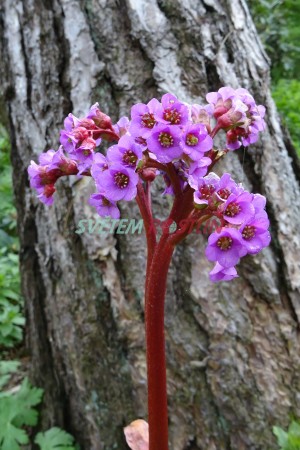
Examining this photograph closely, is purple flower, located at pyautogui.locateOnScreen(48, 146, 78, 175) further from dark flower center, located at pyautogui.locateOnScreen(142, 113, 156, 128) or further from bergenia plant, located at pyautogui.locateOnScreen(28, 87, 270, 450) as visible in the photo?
dark flower center, located at pyautogui.locateOnScreen(142, 113, 156, 128)

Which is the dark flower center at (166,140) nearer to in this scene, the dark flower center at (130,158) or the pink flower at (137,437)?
the dark flower center at (130,158)

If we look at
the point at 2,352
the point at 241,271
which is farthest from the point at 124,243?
the point at 2,352

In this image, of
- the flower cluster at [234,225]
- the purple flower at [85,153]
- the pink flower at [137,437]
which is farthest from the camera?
the pink flower at [137,437]

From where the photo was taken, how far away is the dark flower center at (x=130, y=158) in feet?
2.52

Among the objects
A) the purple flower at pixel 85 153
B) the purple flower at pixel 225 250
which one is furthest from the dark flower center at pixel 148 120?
the purple flower at pixel 225 250

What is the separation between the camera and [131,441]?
1101 mm

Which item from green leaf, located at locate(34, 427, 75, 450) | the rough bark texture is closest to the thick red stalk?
the rough bark texture

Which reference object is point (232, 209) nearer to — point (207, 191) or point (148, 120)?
point (207, 191)

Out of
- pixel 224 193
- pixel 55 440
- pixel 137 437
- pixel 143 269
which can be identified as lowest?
pixel 55 440

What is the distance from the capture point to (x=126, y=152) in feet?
2.52

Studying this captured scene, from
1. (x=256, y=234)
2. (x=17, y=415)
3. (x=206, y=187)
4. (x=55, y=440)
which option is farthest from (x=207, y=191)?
(x=17, y=415)

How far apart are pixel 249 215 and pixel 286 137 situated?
1253mm

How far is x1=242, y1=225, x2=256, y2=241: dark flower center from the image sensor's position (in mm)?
740

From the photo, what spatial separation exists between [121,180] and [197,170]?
124mm
